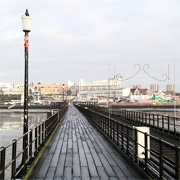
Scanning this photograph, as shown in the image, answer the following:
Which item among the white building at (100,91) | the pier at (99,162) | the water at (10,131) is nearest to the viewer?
the pier at (99,162)

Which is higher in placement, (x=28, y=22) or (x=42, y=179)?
(x=28, y=22)

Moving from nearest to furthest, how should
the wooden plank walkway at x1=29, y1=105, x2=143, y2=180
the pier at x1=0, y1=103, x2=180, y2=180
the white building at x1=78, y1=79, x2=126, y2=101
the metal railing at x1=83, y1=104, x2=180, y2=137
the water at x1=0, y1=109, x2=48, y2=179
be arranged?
the pier at x1=0, y1=103, x2=180, y2=180
the wooden plank walkway at x1=29, y1=105, x2=143, y2=180
the metal railing at x1=83, y1=104, x2=180, y2=137
the water at x1=0, y1=109, x2=48, y2=179
the white building at x1=78, y1=79, x2=126, y2=101

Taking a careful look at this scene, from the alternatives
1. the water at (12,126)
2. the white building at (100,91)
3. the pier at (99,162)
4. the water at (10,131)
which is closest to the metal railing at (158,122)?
the pier at (99,162)

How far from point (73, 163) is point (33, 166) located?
4.03 ft

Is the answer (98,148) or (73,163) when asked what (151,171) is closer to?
(73,163)

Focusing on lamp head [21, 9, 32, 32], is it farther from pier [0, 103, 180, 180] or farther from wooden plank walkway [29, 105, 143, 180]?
wooden plank walkway [29, 105, 143, 180]

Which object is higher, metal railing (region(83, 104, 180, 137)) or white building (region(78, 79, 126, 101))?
white building (region(78, 79, 126, 101))

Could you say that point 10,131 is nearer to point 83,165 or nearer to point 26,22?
point 26,22

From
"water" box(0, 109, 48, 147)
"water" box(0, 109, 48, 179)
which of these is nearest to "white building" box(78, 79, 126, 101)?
"water" box(0, 109, 48, 147)

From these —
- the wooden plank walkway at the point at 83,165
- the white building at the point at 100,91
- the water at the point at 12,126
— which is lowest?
the water at the point at 12,126

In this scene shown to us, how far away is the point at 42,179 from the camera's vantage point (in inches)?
256

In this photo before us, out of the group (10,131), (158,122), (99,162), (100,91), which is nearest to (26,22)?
(99,162)

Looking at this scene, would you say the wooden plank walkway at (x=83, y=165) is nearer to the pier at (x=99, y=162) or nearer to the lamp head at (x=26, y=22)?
the pier at (x=99, y=162)

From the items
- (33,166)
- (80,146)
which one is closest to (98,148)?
(80,146)
